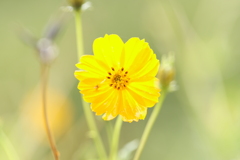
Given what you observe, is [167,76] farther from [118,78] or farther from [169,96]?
[169,96]

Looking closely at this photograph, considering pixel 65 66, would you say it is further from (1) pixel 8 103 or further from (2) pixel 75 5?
(2) pixel 75 5

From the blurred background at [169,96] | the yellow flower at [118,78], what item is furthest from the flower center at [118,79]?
the blurred background at [169,96]

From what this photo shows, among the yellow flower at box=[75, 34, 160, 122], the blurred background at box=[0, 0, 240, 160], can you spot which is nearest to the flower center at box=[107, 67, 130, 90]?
the yellow flower at box=[75, 34, 160, 122]

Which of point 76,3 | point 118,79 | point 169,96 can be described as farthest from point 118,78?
point 169,96

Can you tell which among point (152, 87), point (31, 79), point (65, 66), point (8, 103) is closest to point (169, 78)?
point (152, 87)

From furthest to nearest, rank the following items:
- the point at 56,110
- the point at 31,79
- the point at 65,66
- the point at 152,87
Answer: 1. the point at 31,79
2. the point at 65,66
3. the point at 56,110
4. the point at 152,87

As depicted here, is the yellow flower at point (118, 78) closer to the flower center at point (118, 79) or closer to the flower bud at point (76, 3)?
the flower center at point (118, 79)
